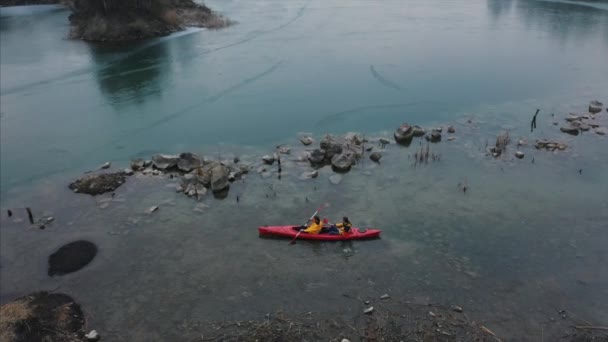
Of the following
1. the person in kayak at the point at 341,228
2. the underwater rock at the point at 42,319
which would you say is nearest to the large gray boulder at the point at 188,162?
the person in kayak at the point at 341,228

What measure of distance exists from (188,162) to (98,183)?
521cm

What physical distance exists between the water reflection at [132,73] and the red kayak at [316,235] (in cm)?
2551

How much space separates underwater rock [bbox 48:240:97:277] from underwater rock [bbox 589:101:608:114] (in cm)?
3718

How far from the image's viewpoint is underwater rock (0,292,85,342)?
16141mm

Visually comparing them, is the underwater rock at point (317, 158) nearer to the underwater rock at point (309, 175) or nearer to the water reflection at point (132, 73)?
the underwater rock at point (309, 175)

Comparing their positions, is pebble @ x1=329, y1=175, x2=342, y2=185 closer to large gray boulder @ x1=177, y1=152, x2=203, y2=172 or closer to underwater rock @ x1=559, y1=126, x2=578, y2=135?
large gray boulder @ x1=177, y1=152, x2=203, y2=172

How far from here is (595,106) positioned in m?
Answer: 37.0

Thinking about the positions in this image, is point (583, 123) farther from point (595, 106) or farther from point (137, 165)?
point (137, 165)

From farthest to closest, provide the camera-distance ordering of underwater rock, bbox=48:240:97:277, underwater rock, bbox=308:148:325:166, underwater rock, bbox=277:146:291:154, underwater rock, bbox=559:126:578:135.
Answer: underwater rock, bbox=559:126:578:135 < underwater rock, bbox=277:146:291:154 < underwater rock, bbox=308:148:325:166 < underwater rock, bbox=48:240:97:277

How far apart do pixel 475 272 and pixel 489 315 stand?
2717 millimetres

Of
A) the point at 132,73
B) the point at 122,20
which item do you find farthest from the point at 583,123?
the point at 122,20

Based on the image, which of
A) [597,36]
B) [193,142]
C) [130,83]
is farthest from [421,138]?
[597,36]

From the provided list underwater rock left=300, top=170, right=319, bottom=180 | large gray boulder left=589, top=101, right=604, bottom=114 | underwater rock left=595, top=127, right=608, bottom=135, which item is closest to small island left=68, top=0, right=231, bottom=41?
underwater rock left=300, top=170, right=319, bottom=180

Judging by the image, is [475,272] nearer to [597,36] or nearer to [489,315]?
[489,315]
